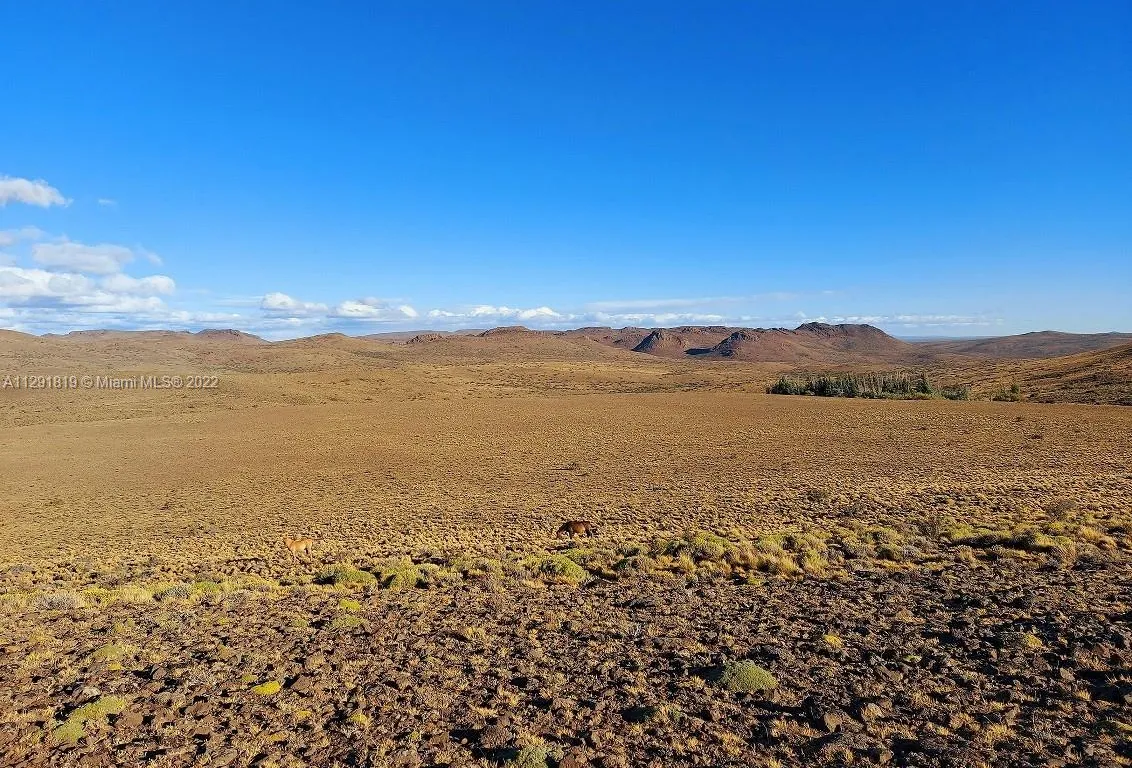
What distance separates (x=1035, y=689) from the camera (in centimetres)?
625

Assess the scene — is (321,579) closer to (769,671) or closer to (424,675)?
(424,675)

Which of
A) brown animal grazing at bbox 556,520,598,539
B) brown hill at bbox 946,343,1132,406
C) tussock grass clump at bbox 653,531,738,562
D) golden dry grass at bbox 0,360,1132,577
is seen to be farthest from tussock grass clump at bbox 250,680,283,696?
brown hill at bbox 946,343,1132,406

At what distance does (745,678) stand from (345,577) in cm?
764

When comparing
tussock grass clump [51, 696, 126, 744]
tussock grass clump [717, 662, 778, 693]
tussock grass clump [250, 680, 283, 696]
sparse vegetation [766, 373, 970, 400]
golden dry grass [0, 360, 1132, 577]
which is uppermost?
sparse vegetation [766, 373, 970, 400]

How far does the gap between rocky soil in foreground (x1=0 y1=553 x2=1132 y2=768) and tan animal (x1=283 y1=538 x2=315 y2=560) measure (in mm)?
3338

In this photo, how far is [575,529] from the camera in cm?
1438

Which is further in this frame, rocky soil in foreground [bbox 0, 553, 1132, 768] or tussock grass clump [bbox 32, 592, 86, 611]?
tussock grass clump [bbox 32, 592, 86, 611]

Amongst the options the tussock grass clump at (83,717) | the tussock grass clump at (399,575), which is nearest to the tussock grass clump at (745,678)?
the tussock grass clump at (399,575)

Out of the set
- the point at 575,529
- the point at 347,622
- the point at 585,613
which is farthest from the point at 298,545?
the point at 585,613

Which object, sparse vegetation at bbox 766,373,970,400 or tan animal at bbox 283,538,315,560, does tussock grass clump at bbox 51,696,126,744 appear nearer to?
tan animal at bbox 283,538,315,560

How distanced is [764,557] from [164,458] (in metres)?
30.2

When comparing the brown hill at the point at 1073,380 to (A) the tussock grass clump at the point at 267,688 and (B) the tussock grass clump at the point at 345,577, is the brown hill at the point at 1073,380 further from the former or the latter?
(A) the tussock grass clump at the point at 267,688

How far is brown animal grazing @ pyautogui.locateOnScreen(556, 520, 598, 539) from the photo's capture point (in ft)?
46.7

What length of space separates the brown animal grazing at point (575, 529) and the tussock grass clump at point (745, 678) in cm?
752
